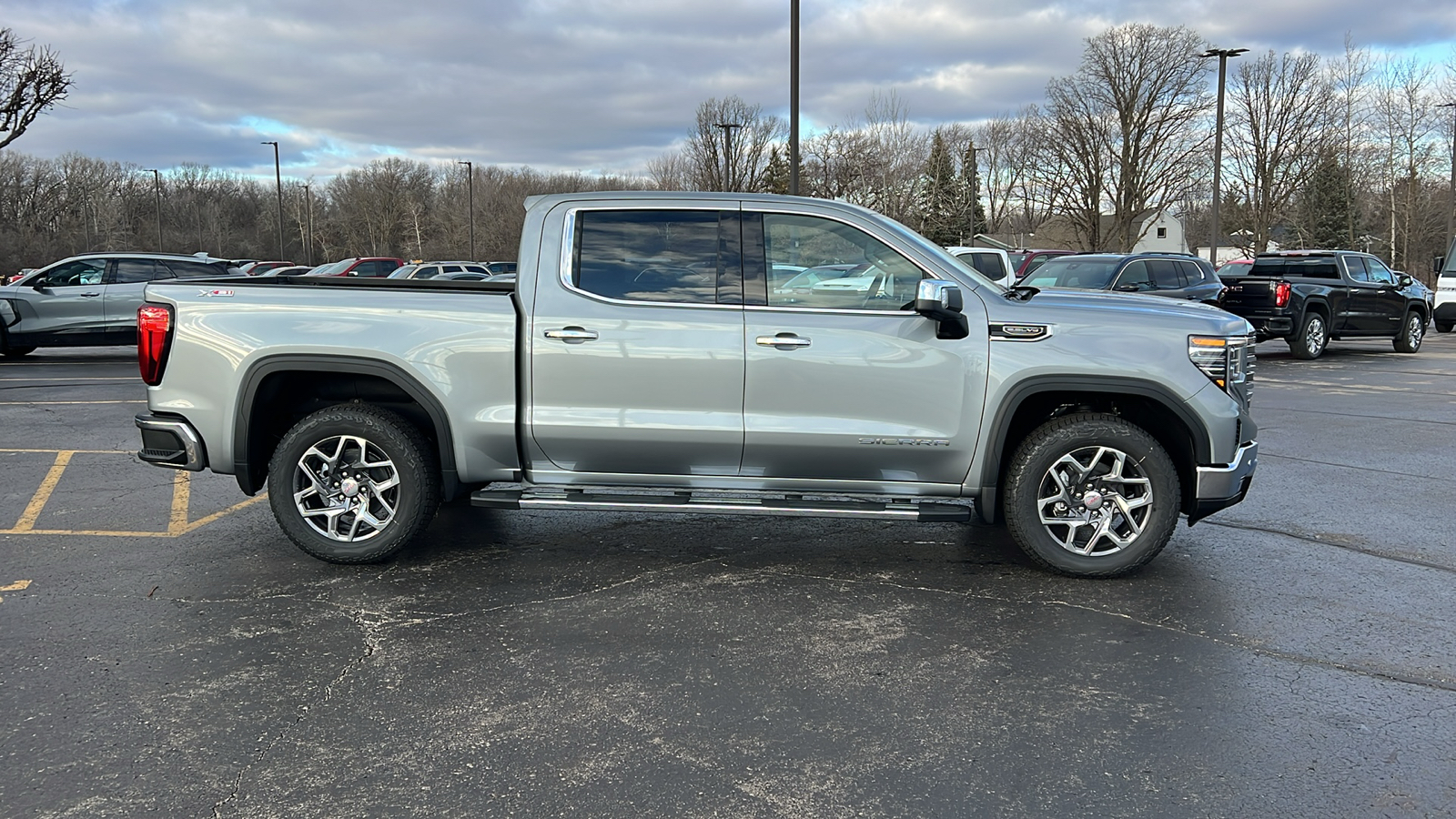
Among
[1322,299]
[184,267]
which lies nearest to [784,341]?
[184,267]

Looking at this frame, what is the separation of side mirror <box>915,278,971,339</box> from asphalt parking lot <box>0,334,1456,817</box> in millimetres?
1265

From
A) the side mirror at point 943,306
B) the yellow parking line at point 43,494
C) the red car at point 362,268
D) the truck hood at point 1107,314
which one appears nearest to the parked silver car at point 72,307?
the yellow parking line at point 43,494

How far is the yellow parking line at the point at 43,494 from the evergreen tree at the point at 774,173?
57904 millimetres

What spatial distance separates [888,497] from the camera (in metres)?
5.05

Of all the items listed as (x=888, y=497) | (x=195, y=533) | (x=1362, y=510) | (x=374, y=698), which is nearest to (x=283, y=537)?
(x=195, y=533)

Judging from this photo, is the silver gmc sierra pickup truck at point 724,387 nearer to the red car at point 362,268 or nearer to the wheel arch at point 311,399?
the wheel arch at point 311,399

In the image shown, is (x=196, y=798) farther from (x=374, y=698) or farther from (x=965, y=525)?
(x=965, y=525)

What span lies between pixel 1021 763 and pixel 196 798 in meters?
2.52

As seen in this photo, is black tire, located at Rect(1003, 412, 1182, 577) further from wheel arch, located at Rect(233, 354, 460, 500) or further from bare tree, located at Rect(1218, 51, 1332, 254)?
bare tree, located at Rect(1218, 51, 1332, 254)

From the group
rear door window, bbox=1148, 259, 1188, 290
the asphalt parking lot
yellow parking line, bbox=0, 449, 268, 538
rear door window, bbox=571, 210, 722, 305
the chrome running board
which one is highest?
rear door window, bbox=1148, 259, 1188, 290

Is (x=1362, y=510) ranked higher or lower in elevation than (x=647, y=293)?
lower

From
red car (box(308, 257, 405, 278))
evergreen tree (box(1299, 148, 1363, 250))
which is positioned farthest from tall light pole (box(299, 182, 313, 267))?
evergreen tree (box(1299, 148, 1363, 250))

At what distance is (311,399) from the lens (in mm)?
5547

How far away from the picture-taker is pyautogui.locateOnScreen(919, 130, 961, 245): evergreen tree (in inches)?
2488
